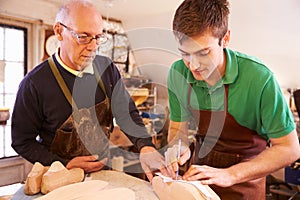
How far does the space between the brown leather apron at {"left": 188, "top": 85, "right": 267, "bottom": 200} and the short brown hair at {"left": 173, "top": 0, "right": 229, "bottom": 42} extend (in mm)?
248

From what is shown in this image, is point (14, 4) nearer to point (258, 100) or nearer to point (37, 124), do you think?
point (37, 124)

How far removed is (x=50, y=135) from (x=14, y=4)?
2.43 metres

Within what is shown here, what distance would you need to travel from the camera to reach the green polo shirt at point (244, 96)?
90 cm

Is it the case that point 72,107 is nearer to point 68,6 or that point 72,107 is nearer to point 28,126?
point 28,126

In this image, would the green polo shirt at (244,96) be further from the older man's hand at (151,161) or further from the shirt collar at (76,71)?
the shirt collar at (76,71)

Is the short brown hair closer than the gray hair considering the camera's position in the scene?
Yes

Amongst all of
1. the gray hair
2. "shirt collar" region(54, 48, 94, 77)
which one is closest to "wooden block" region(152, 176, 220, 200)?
"shirt collar" region(54, 48, 94, 77)

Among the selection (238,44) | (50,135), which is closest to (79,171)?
(50,135)

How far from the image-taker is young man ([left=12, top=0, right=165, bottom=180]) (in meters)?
1.10

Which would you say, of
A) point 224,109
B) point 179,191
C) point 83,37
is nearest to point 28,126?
point 83,37

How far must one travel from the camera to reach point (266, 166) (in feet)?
2.90

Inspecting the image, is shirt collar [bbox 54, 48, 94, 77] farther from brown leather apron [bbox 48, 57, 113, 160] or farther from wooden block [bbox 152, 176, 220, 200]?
wooden block [bbox 152, 176, 220, 200]

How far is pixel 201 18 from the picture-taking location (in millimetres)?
892

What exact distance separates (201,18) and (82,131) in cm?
69
